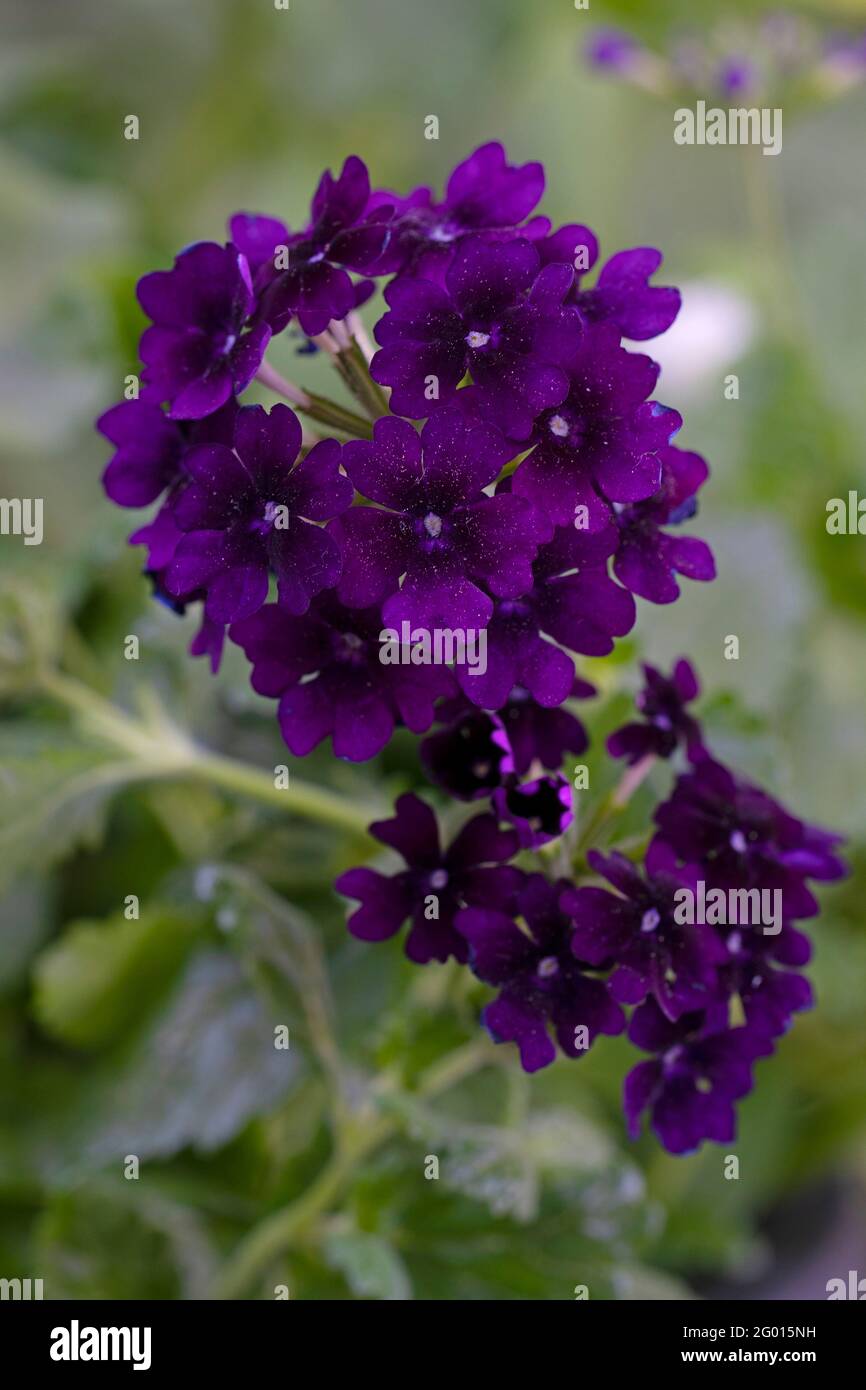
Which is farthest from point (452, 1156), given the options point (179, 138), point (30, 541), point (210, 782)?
point (179, 138)

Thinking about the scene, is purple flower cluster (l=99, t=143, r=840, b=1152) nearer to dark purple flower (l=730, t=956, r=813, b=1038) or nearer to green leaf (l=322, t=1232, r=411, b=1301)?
dark purple flower (l=730, t=956, r=813, b=1038)

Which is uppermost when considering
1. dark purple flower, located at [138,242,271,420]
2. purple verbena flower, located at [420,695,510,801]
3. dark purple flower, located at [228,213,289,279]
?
dark purple flower, located at [228,213,289,279]

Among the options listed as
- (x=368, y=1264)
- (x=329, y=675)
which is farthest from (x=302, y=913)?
(x=329, y=675)
